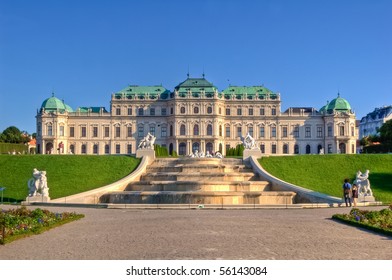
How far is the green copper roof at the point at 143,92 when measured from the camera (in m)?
91.8

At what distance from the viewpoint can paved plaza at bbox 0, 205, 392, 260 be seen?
11.3 m

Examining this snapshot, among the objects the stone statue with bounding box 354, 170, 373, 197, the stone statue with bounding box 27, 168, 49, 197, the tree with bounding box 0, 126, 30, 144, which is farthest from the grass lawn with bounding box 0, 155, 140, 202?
the tree with bounding box 0, 126, 30, 144

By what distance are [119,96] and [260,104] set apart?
1022 inches

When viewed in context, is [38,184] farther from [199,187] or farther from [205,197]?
[205,197]

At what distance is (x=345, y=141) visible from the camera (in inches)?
3570

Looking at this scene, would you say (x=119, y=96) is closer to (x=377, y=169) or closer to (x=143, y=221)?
(x=377, y=169)

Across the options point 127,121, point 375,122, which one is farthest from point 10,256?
point 375,122

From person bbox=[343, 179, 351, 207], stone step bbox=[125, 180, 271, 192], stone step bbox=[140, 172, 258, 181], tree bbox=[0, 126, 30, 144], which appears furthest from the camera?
tree bbox=[0, 126, 30, 144]

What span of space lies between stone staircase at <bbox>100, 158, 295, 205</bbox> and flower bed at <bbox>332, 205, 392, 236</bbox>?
1005 cm

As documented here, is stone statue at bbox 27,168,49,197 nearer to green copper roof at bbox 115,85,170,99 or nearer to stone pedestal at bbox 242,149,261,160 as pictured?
stone pedestal at bbox 242,149,261,160

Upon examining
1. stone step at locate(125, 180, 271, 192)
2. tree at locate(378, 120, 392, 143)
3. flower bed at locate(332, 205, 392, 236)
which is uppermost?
tree at locate(378, 120, 392, 143)

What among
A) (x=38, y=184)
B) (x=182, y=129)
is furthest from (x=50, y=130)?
(x=38, y=184)

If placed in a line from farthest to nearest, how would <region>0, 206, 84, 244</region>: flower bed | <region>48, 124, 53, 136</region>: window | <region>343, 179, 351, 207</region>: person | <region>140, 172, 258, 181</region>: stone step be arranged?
<region>48, 124, 53, 136</region>: window → <region>140, 172, 258, 181</region>: stone step → <region>343, 179, 351, 207</region>: person → <region>0, 206, 84, 244</region>: flower bed

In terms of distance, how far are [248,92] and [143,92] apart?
1954cm
